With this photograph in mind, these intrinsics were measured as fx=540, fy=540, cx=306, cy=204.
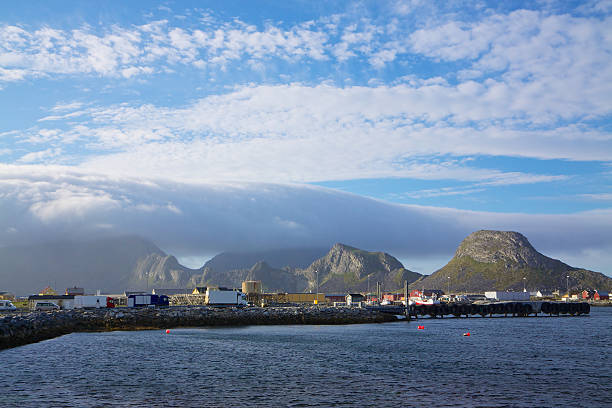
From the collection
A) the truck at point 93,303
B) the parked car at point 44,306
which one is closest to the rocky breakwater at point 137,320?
the parked car at point 44,306

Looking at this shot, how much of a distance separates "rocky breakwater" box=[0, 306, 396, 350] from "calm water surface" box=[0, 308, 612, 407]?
5.16 meters

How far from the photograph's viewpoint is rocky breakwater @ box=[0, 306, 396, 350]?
288 ft

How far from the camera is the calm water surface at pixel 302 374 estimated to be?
41.0m

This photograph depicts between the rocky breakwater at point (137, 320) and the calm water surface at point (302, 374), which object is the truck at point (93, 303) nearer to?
the rocky breakwater at point (137, 320)

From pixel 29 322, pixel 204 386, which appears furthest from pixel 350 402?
pixel 29 322

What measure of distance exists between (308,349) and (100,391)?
3798cm

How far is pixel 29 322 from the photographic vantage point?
93500mm

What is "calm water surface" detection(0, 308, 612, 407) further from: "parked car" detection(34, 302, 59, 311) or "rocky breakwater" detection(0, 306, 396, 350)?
"parked car" detection(34, 302, 59, 311)

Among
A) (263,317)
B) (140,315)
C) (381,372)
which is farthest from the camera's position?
(263,317)

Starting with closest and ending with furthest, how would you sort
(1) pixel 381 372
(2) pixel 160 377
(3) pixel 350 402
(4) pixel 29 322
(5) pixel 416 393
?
(3) pixel 350 402, (5) pixel 416 393, (2) pixel 160 377, (1) pixel 381 372, (4) pixel 29 322

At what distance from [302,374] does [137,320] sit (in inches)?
3116

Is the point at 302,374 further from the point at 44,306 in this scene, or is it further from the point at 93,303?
the point at 93,303

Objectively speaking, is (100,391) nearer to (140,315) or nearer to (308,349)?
(308,349)

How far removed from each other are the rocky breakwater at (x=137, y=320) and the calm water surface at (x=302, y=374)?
516 cm
